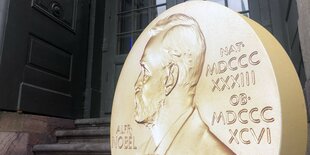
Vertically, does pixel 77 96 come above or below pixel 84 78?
below

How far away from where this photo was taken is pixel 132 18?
9.57 ft

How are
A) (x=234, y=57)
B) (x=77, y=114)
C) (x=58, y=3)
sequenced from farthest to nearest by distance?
(x=77, y=114) < (x=58, y=3) < (x=234, y=57)

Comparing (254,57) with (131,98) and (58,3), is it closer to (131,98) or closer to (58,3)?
(131,98)

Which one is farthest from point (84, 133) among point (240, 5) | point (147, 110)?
point (240, 5)

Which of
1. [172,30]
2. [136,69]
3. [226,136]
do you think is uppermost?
[172,30]

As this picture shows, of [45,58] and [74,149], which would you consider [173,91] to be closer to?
[74,149]

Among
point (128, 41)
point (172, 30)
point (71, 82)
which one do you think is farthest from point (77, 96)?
point (172, 30)

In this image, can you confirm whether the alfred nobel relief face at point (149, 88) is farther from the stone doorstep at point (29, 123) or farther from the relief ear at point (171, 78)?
the stone doorstep at point (29, 123)

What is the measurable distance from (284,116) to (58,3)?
81.0 inches

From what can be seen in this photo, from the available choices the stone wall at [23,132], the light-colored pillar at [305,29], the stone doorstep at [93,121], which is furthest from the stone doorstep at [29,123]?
the light-colored pillar at [305,29]

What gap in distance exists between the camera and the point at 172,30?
957 mm

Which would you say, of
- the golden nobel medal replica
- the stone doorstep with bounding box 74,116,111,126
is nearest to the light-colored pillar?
the golden nobel medal replica

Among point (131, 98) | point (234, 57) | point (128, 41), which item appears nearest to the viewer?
point (234, 57)

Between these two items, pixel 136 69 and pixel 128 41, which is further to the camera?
pixel 128 41
